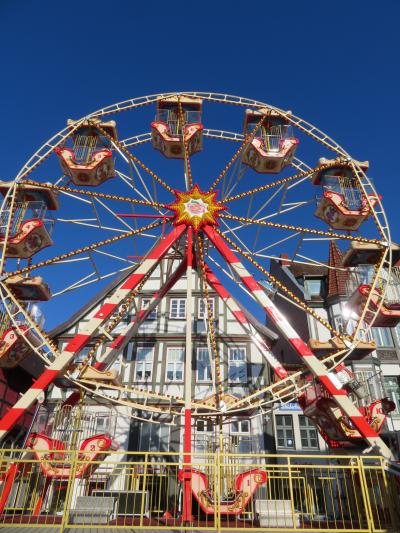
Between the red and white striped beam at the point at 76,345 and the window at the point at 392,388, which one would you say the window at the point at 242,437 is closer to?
the window at the point at 392,388

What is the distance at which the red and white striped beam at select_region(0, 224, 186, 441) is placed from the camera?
34.8 ft

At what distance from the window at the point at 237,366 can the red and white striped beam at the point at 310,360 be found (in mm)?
7282

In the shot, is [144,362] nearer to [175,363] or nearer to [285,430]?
Answer: [175,363]

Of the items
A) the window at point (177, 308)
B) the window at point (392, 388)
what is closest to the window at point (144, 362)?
the window at point (177, 308)

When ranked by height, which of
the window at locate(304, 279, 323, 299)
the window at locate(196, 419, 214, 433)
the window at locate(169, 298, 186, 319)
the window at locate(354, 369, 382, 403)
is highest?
the window at locate(304, 279, 323, 299)

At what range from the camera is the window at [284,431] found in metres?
19.2

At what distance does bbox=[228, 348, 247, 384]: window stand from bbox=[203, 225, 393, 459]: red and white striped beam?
728 centimetres

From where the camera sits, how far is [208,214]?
15.7m

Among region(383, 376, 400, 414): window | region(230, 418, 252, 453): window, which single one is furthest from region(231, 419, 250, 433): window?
region(383, 376, 400, 414): window

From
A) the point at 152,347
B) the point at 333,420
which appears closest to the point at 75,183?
the point at 152,347

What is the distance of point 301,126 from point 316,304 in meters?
10.1

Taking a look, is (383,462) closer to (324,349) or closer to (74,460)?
(324,349)

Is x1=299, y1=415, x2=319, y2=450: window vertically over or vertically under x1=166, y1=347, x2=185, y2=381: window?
under

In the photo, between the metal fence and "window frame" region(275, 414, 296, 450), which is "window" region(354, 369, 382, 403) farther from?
the metal fence
